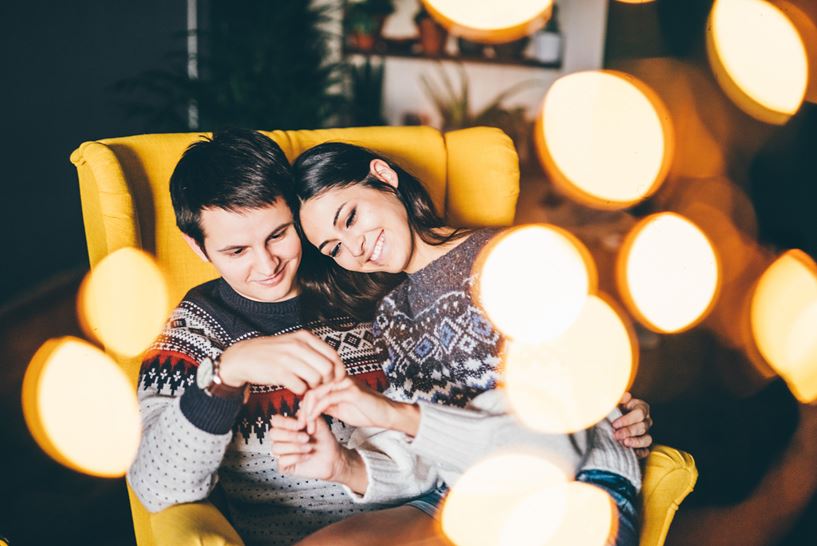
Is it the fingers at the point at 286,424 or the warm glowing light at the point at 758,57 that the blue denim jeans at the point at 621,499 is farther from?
the warm glowing light at the point at 758,57

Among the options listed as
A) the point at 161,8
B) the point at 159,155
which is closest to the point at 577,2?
the point at 161,8

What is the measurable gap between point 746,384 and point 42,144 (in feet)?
7.56

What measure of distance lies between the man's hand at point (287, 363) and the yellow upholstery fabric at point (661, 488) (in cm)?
52

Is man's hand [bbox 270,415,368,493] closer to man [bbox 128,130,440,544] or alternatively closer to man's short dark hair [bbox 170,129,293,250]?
man [bbox 128,130,440,544]

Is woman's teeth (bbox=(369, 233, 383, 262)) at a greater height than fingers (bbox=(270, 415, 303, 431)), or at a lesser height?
greater

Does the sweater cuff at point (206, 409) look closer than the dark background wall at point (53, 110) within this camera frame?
Yes

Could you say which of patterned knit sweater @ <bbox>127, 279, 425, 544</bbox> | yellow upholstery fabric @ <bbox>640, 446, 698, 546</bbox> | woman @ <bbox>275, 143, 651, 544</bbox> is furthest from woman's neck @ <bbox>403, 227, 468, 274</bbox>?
yellow upholstery fabric @ <bbox>640, 446, 698, 546</bbox>

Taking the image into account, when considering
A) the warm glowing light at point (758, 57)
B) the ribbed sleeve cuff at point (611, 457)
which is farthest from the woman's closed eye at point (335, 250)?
the warm glowing light at point (758, 57)

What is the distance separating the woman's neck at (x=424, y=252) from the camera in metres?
1.14

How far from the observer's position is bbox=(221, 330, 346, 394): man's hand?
2.86 ft

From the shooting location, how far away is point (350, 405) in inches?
34.9

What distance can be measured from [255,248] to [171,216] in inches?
9.4

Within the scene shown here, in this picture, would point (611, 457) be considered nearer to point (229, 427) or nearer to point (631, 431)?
point (631, 431)

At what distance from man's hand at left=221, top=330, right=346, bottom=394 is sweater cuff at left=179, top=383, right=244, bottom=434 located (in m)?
0.04
